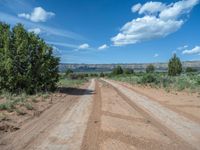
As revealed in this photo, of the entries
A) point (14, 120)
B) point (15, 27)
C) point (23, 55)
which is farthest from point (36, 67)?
point (14, 120)

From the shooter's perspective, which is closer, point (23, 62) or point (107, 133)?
point (107, 133)

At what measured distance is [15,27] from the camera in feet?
79.5

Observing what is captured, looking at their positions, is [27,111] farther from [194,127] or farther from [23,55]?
[23,55]

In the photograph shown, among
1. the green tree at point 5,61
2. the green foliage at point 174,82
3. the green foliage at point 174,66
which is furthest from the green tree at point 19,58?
the green foliage at point 174,66

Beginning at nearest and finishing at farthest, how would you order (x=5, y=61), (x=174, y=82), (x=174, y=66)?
1. (x=5, y=61)
2. (x=174, y=82)
3. (x=174, y=66)

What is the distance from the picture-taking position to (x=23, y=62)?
2392cm

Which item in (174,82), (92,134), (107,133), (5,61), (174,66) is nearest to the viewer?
(92,134)

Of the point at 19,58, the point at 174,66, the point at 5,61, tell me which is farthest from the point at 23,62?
the point at 174,66

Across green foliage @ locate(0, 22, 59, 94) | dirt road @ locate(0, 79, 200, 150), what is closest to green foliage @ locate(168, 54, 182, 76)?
green foliage @ locate(0, 22, 59, 94)

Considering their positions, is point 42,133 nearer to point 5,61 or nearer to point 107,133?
point 107,133

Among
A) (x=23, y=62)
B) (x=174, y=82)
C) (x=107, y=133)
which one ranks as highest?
(x=23, y=62)

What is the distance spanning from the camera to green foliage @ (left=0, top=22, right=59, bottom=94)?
75.5ft

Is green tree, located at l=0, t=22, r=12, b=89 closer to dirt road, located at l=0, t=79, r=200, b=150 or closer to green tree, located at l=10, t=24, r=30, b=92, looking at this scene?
green tree, located at l=10, t=24, r=30, b=92

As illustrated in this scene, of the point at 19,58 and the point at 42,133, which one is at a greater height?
the point at 19,58
